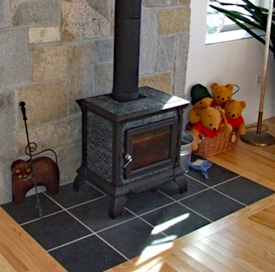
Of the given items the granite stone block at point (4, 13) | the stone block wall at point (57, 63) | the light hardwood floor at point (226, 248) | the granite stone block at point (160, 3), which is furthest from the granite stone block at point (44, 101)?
the light hardwood floor at point (226, 248)

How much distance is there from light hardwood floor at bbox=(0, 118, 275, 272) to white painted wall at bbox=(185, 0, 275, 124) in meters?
1.14

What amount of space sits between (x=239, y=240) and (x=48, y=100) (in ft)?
4.17

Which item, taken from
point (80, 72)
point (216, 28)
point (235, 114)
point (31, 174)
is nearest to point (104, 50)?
point (80, 72)

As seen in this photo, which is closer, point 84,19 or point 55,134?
point 84,19

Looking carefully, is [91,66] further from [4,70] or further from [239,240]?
[239,240]

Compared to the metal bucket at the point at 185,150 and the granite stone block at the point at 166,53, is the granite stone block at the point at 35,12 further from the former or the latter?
the metal bucket at the point at 185,150

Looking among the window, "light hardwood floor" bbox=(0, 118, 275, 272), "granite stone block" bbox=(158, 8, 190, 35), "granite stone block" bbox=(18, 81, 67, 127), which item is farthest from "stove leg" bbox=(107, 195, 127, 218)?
the window

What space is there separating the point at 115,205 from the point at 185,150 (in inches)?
27.5

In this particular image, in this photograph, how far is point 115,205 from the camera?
2875mm

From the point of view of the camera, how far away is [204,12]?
364 centimetres

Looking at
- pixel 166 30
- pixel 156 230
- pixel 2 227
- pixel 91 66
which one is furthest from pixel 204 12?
pixel 2 227

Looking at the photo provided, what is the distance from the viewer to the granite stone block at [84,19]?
292 centimetres

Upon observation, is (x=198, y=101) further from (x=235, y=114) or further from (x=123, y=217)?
(x=123, y=217)

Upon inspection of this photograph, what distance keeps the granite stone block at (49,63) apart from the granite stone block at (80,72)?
0.15 ft
